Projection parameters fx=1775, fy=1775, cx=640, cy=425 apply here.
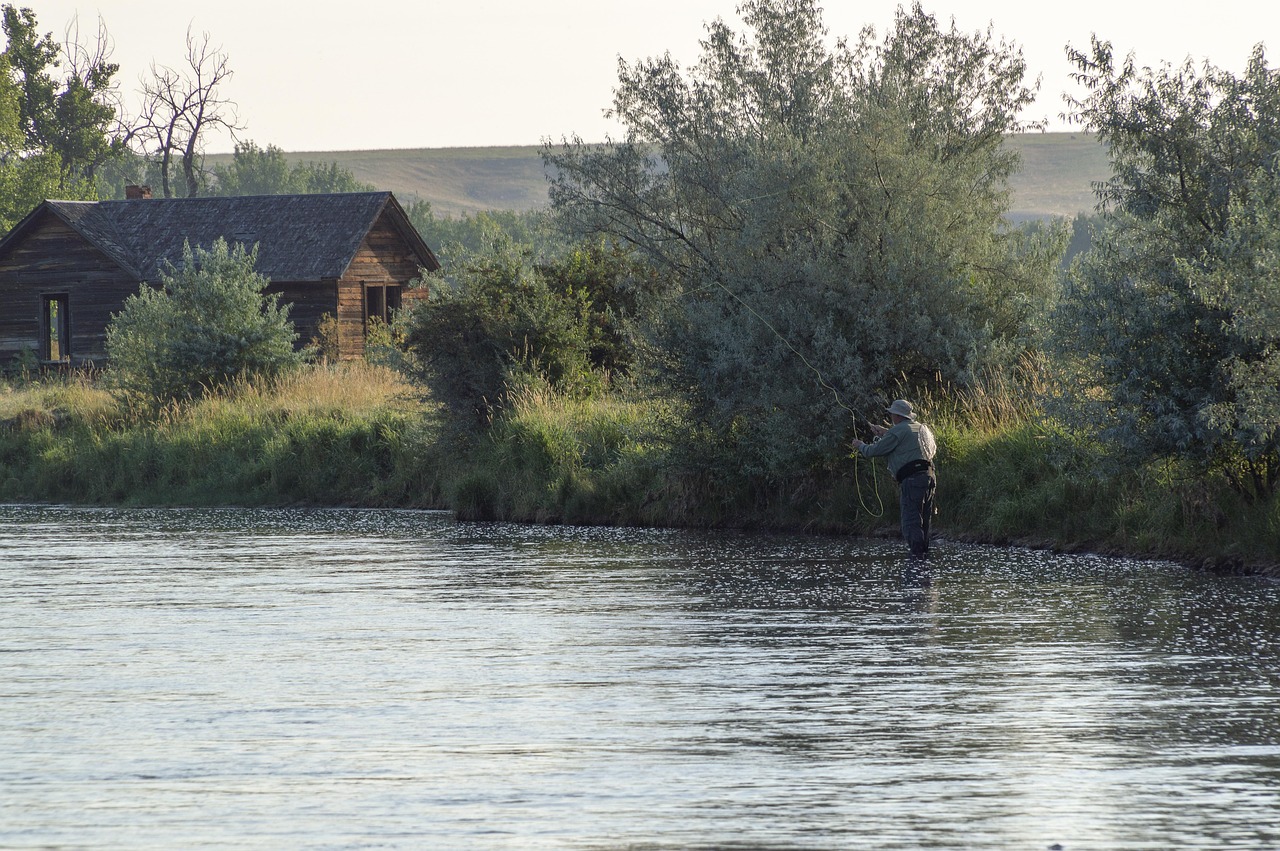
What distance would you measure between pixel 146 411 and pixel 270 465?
200 inches

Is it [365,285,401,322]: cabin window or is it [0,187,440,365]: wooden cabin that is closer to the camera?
[0,187,440,365]: wooden cabin

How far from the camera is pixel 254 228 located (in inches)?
1993

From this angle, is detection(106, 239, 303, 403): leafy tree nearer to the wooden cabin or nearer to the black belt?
the wooden cabin

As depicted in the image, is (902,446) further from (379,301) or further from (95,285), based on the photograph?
(95,285)

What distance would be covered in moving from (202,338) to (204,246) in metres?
16.0

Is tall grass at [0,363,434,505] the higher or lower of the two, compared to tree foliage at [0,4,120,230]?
lower

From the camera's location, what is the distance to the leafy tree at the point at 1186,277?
56.0ft

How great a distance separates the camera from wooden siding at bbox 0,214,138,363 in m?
50.2

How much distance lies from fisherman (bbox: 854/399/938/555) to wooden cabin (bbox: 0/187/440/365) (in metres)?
31.0

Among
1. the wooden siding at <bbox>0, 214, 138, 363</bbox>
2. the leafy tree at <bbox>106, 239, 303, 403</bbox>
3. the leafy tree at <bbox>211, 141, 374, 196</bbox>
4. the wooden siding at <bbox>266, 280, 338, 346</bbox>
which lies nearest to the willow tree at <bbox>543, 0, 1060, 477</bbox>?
the leafy tree at <bbox>106, 239, 303, 403</bbox>

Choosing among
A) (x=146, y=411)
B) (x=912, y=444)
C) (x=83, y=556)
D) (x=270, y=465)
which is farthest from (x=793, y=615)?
(x=146, y=411)

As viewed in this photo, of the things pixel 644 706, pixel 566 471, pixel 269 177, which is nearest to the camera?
pixel 644 706

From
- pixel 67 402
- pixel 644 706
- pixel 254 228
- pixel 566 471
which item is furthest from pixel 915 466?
pixel 254 228

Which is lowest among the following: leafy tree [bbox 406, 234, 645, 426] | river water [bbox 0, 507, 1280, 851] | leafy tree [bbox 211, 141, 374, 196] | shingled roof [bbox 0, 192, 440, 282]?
river water [bbox 0, 507, 1280, 851]
